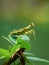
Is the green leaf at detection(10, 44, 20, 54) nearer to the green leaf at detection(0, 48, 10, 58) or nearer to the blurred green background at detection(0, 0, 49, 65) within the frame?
the green leaf at detection(0, 48, 10, 58)

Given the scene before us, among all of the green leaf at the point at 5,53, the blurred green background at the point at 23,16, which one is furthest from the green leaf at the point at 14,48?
the blurred green background at the point at 23,16

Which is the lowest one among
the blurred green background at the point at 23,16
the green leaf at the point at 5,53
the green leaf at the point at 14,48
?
the green leaf at the point at 5,53

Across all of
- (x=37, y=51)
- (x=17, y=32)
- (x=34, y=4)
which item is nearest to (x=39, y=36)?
(x=37, y=51)

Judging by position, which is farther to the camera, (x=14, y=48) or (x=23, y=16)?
(x=23, y=16)

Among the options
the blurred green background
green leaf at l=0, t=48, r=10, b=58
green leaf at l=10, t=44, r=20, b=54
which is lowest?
green leaf at l=0, t=48, r=10, b=58

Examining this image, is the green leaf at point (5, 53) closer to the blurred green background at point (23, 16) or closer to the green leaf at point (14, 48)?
the green leaf at point (14, 48)

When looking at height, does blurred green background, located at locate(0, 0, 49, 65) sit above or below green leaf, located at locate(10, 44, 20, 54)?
above

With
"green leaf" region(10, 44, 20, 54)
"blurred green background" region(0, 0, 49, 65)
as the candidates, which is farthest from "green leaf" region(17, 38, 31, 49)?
"blurred green background" region(0, 0, 49, 65)

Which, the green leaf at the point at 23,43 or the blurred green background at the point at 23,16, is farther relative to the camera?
the blurred green background at the point at 23,16

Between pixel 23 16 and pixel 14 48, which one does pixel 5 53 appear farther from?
pixel 23 16

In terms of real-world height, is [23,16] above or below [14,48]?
above

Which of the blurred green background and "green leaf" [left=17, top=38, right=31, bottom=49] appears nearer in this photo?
"green leaf" [left=17, top=38, right=31, bottom=49]

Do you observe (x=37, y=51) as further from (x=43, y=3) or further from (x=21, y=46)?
(x=21, y=46)

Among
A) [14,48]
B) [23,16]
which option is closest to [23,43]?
[14,48]
